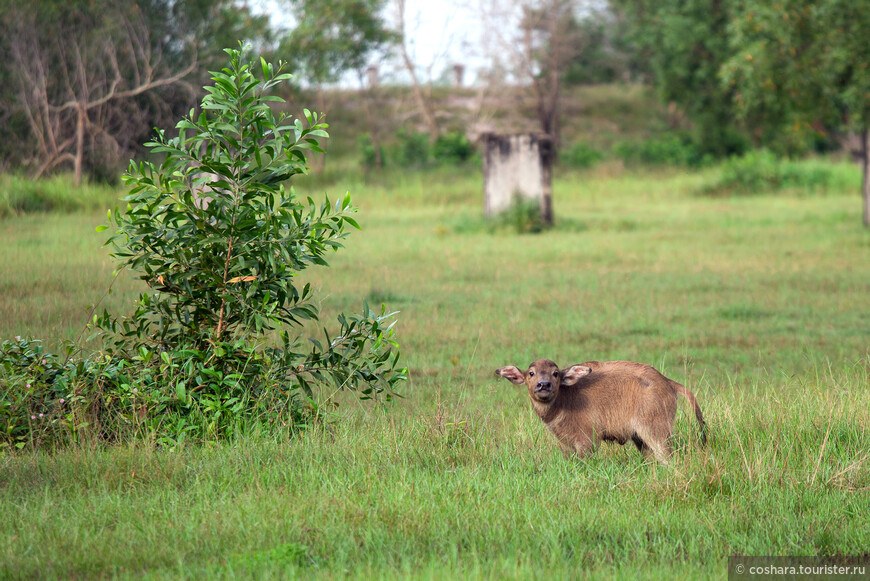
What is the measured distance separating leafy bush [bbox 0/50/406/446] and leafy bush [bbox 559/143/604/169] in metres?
28.2

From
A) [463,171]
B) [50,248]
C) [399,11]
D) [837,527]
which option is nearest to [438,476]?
[837,527]

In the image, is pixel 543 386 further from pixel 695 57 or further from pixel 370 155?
pixel 695 57

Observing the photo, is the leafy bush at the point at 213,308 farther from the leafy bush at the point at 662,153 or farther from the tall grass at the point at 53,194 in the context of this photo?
the leafy bush at the point at 662,153

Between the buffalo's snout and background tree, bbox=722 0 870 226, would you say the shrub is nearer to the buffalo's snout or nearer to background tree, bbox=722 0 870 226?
background tree, bbox=722 0 870 226

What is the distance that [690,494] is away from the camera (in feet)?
13.4

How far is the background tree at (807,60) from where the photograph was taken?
15.8 m

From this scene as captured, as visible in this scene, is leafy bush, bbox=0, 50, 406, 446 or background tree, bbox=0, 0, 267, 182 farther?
background tree, bbox=0, 0, 267, 182

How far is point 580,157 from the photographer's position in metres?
33.2

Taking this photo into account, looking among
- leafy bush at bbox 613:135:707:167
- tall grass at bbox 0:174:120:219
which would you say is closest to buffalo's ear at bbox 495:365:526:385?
tall grass at bbox 0:174:120:219

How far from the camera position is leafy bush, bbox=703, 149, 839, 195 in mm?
27156

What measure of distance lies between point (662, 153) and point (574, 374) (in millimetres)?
30985

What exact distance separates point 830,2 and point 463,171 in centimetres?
1580

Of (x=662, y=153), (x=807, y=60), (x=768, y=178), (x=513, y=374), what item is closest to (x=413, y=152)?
(x=662, y=153)

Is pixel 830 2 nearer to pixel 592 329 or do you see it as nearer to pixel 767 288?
pixel 767 288
